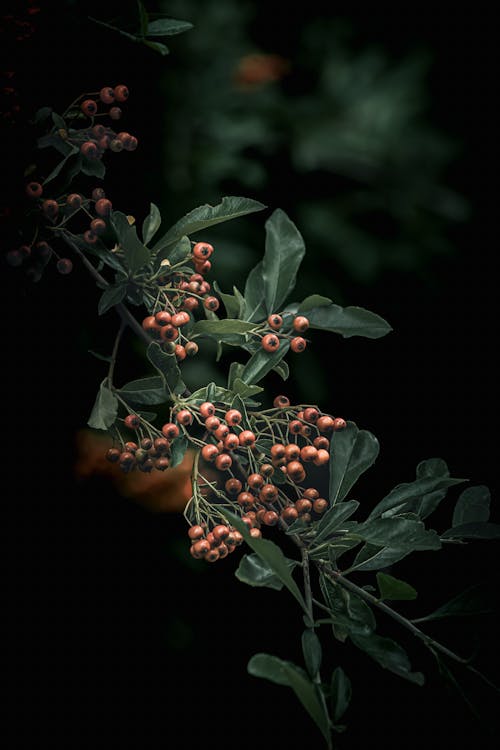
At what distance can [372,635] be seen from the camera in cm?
64

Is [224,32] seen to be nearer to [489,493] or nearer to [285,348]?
[285,348]

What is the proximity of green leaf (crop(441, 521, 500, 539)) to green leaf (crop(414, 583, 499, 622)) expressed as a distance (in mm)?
53

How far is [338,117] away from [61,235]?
1.16 ft

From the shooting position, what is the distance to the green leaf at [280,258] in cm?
71

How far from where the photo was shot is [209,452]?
64 cm

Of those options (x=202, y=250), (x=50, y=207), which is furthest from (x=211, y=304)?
(x=50, y=207)

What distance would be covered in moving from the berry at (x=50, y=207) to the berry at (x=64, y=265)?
0.04 m

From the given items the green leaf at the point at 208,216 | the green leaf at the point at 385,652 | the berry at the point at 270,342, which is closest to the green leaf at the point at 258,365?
the berry at the point at 270,342

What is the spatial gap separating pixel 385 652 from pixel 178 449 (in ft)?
0.71

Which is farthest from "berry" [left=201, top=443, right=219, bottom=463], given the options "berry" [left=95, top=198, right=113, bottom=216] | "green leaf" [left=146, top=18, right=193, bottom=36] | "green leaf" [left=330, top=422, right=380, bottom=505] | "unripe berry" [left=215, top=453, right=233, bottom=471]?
"green leaf" [left=146, top=18, right=193, bottom=36]

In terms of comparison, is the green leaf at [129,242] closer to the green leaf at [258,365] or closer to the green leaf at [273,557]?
the green leaf at [258,365]

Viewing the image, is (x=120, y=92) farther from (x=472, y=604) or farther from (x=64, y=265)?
(x=472, y=604)

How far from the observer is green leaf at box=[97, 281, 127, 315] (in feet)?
2.16

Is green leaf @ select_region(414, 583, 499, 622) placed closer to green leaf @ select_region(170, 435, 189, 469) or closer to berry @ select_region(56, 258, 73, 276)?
green leaf @ select_region(170, 435, 189, 469)
